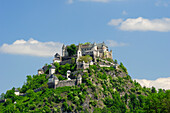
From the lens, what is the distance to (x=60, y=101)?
10869 centimetres

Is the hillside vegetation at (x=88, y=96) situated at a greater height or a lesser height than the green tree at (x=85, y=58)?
lesser

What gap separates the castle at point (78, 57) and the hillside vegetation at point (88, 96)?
1.59 meters

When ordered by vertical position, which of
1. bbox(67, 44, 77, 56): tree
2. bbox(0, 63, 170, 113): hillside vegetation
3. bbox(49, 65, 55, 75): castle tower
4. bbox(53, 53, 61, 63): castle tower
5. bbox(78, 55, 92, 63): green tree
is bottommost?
bbox(0, 63, 170, 113): hillside vegetation

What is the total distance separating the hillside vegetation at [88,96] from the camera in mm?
107812

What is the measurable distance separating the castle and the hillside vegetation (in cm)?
159

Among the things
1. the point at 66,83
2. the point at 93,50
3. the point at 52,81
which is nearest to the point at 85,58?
the point at 93,50

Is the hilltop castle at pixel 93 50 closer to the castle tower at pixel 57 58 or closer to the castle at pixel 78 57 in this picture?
the castle at pixel 78 57

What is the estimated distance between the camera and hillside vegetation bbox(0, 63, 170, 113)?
107812 millimetres

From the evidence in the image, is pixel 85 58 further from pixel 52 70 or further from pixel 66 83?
pixel 66 83

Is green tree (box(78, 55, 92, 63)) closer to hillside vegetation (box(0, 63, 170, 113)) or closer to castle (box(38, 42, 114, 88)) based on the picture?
castle (box(38, 42, 114, 88))

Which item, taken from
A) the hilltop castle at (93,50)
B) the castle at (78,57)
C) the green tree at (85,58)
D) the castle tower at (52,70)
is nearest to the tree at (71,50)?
the castle at (78,57)

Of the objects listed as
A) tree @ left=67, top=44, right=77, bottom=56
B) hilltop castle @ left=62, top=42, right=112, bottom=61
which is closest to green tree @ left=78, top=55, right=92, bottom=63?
hilltop castle @ left=62, top=42, right=112, bottom=61

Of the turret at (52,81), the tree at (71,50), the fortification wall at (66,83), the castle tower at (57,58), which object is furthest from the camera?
the tree at (71,50)

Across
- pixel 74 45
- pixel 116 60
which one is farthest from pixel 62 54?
pixel 116 60
